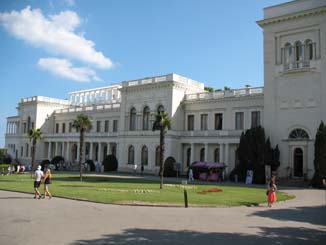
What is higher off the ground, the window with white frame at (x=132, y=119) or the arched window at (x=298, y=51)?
the arched window at (x=298, y=51)

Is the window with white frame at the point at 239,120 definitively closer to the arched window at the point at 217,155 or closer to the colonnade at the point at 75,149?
the arched window at the point at 217,155

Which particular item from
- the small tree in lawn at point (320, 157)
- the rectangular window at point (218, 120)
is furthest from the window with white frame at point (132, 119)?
the small tree in lawn at point (320, 157)

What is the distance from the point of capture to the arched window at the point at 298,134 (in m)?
38.4

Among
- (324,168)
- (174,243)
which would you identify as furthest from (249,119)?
(174,243)

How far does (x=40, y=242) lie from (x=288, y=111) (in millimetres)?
34887

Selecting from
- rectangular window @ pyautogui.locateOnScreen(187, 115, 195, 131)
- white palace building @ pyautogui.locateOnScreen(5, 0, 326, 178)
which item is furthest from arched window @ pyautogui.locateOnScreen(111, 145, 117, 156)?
rectangular window @ pyautogui.locateOnScreen(187, 115, 195, 131)

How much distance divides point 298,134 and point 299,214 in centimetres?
2360

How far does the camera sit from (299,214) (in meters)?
17.1

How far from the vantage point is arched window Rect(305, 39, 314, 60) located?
3880 cm

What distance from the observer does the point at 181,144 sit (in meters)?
52.6

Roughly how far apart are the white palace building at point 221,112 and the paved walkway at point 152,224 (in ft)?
70.3

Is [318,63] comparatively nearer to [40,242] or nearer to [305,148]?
[305,148]

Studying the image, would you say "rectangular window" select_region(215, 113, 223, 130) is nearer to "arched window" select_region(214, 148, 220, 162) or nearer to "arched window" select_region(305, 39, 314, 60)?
"arched window" select_region(214, 148, 220, 162)

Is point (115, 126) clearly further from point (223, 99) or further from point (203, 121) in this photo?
point (223, 99)
